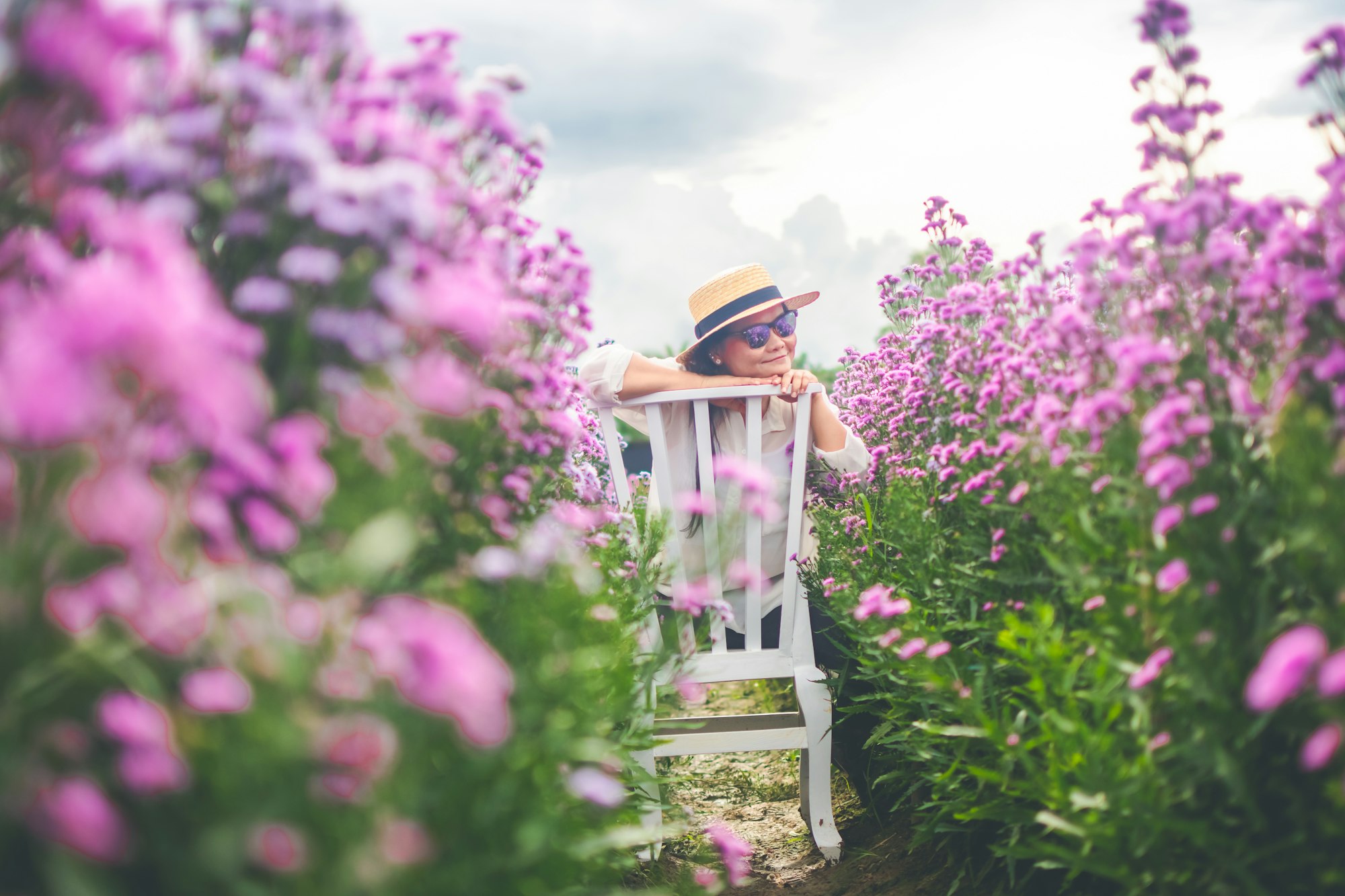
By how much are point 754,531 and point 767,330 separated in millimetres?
838

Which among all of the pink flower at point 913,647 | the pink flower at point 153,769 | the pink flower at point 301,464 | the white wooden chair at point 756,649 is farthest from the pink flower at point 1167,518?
the white wooden chair at point 756,649

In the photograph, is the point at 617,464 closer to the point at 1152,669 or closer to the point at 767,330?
the point at 767,330

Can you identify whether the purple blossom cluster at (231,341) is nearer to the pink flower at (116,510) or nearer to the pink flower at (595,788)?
the pink flower at (116,510)

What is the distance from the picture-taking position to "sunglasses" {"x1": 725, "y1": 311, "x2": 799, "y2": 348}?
10.7ft

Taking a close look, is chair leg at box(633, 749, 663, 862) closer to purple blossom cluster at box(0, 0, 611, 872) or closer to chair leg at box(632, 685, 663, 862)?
chair leg at box(632, 685, 663, 862)

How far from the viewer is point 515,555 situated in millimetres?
1313

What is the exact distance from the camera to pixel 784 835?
303 cm

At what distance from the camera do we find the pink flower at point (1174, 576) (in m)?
1.17

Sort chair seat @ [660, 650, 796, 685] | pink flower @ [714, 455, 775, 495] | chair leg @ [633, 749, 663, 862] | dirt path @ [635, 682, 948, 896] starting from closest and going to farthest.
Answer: pink flower @ [714, 455, 775, 495], chair leg @ [633, 749, 663, 862], dirt path @ [635, 682, 948, 896], chair seat @ [660, 650, 796, 685]

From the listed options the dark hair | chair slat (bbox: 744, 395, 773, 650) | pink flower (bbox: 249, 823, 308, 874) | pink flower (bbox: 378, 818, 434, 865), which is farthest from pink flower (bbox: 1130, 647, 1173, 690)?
the dark hair

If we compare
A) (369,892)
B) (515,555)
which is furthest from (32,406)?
(515,555)

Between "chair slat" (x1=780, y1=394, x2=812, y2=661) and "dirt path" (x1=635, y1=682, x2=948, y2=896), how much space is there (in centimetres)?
55

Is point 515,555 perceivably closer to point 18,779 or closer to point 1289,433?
point 18,779

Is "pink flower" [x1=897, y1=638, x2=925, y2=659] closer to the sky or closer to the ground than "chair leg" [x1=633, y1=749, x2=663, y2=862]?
closer to the sky
